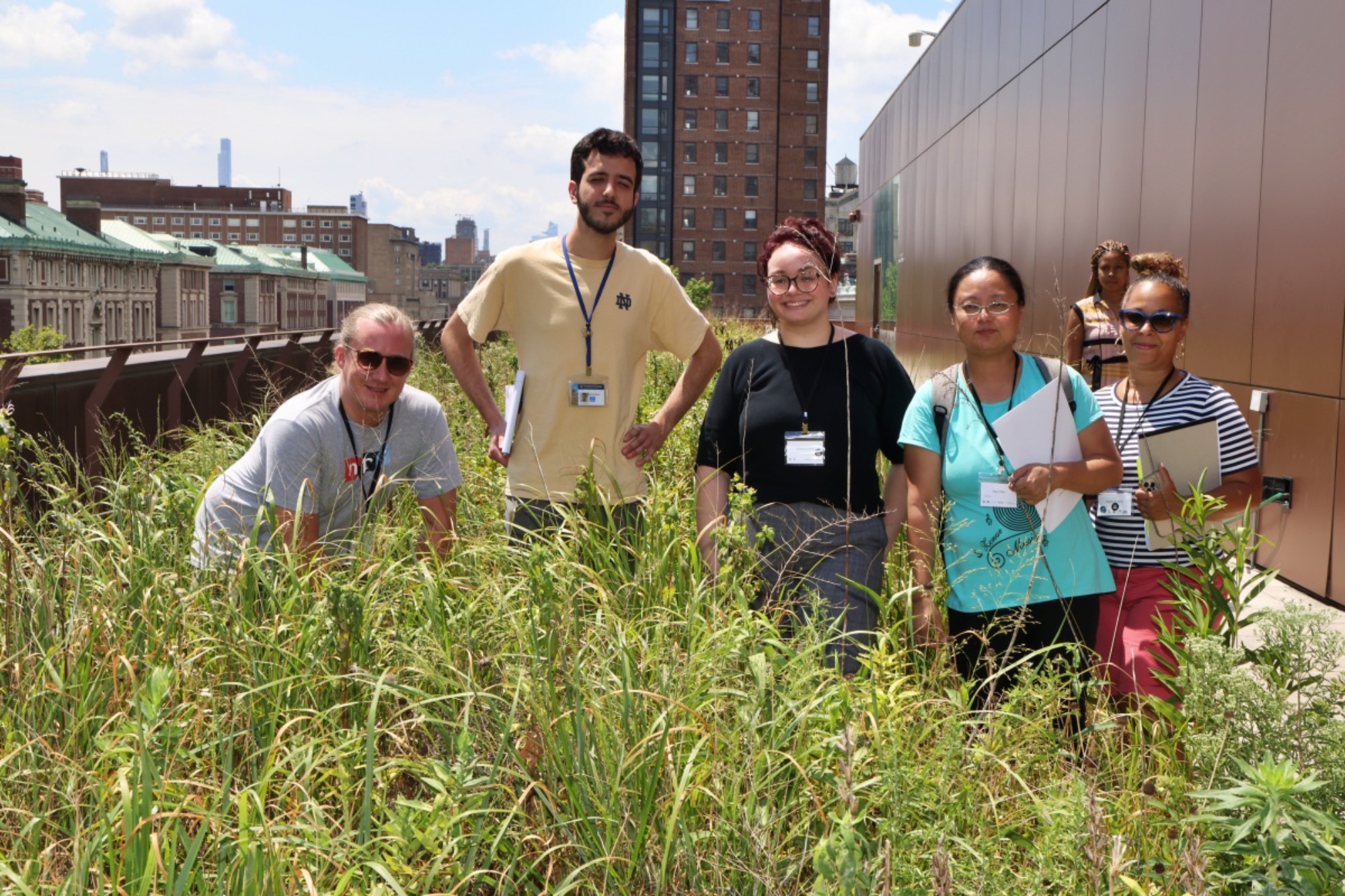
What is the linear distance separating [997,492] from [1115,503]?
0.47m

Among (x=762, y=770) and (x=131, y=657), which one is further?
(x=131, y=657)

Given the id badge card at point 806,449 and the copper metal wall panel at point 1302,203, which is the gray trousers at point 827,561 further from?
the copper metal wall panel at point 1302,203

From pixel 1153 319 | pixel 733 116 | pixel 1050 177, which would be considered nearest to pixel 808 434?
pixel 1153 319

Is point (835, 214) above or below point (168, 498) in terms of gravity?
above

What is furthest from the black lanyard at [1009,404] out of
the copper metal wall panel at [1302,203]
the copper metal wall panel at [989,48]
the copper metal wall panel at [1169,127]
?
the copper metal wall panel at [989,48]

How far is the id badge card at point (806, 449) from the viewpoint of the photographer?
3.95 meters

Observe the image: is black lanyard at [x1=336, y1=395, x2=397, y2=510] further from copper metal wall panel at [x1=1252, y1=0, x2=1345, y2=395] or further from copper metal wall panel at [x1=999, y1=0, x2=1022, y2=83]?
copper metal wall panel at [x1=999, y1=0, x2=1022, y2=83]

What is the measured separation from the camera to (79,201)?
339ft

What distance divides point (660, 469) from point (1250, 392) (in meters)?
5.13

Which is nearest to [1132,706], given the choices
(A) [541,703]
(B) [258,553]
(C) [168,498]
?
(A) [541,703]

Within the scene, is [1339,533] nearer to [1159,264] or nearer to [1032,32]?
[1159,264]

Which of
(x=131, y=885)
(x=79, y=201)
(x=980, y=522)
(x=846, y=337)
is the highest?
(x=79, y=201)

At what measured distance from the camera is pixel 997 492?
12.0ft

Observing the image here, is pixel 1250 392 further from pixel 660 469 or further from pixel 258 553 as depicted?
pixel 258 553
